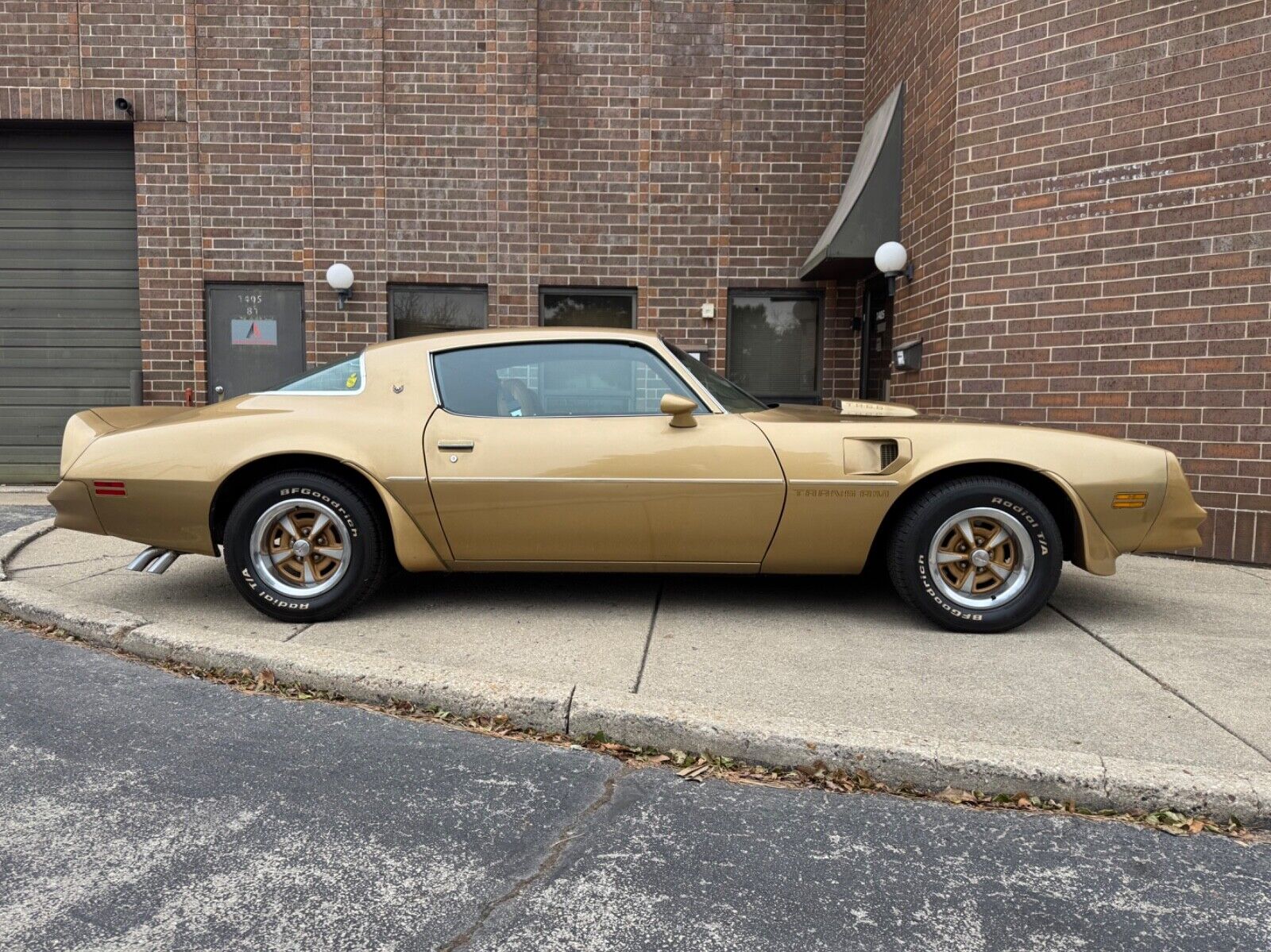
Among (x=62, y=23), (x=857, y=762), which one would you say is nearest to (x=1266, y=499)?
(x=857, y=762)

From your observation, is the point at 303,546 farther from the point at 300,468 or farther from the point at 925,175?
the point at 925,175

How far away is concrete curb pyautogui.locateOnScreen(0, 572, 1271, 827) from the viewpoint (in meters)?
2.37

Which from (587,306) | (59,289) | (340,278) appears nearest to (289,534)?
(340,278)

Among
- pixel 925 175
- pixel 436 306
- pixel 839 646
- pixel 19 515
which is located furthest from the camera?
Answer: pixel 436 306

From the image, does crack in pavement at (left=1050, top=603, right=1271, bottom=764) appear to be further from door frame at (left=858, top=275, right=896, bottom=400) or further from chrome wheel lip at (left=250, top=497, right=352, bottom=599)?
door frame at (left=858, top=275, right=896, bottom=400)

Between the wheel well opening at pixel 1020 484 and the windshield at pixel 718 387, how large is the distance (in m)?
0.83

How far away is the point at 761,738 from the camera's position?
2.62 m

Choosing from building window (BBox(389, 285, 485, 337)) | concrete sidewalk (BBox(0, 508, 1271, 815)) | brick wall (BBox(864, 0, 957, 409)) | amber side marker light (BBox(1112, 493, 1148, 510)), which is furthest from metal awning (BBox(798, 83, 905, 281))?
amber side marker light (BBox(1112, 493, 1148, 510))

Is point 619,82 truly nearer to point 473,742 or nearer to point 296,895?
point 473,742

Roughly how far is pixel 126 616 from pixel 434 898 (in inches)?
106

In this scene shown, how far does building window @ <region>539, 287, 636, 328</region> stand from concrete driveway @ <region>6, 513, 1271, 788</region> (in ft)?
16.2

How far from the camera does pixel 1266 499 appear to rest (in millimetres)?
5332

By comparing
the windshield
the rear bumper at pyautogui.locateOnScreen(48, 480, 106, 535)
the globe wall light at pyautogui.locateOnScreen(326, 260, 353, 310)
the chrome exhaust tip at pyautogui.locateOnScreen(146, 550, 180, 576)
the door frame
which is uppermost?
the globe wall light at pyautogui.locateOnScreen(326, 260, 353, 310)

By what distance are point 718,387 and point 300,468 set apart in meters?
2.06
